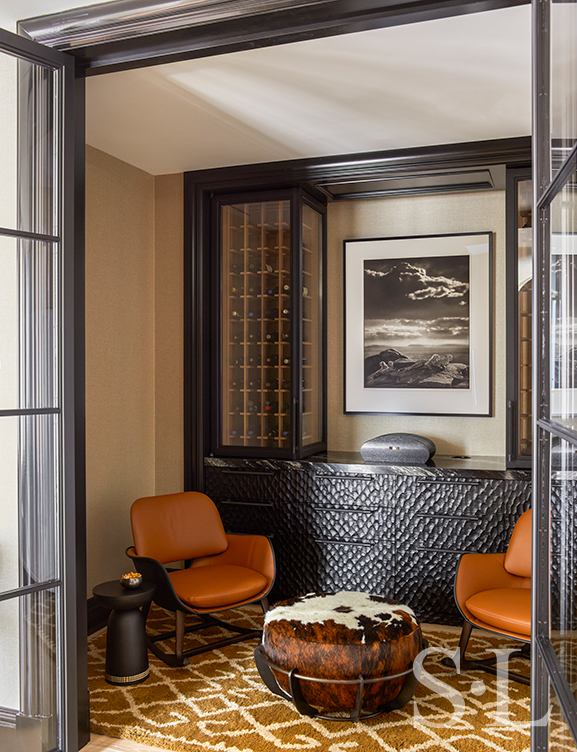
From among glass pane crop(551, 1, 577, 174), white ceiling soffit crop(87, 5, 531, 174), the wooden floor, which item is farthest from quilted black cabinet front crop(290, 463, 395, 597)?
glass pane crop(551, 1, 577, 174)

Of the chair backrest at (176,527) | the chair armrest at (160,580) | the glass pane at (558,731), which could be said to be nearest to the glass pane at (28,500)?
the chair armrest at (160,580)

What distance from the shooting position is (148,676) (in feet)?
10.4

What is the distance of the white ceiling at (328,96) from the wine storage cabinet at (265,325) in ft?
1.34

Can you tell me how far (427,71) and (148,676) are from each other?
9.92 ft

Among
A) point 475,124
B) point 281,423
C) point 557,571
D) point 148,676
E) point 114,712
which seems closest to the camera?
point 557,571

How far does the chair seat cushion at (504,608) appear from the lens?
2.87 metres

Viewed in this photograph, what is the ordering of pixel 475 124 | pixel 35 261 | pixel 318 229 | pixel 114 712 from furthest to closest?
pixel 318 229
pixel 475 124
pixel 114 712
pixel 35 261

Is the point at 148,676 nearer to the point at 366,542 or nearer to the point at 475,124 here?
the point at 366,542

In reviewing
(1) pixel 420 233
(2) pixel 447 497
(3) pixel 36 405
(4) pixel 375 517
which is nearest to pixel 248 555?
(4) pixel 375 517

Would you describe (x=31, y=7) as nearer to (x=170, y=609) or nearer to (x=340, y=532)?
(x=170, y=609)

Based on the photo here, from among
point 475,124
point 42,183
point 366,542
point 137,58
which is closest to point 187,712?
point 366,542

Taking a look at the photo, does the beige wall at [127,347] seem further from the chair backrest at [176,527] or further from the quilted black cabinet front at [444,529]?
the quilted black cabinet front at [444,529]

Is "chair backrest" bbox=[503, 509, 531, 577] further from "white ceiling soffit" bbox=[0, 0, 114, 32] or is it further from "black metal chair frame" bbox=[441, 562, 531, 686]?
"white ceiling soffit" bbox=[0, 0, 114, 32]

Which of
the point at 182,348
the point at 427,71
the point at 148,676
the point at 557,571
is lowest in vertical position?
the point at 148,676
